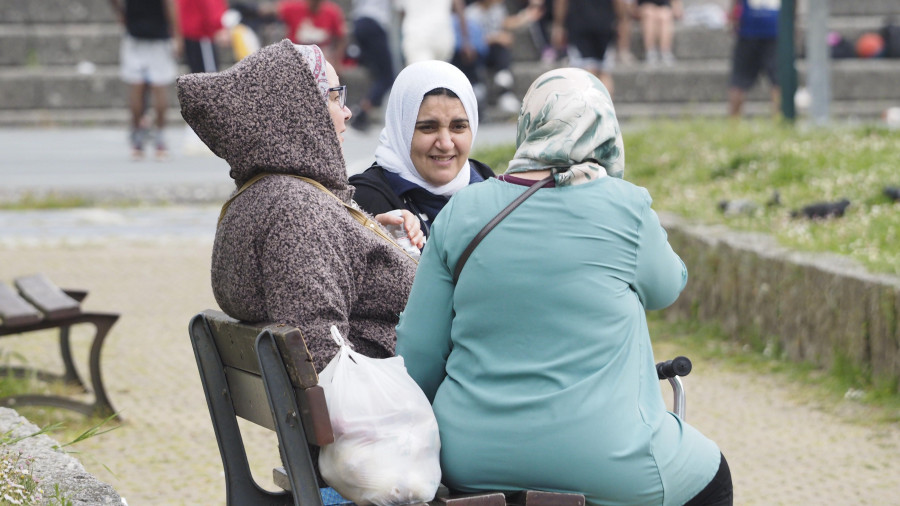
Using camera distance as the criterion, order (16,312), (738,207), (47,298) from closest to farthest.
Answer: (16,312), (47,298), (738,207)

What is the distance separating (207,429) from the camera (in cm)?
580

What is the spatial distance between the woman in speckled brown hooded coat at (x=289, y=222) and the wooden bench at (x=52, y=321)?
2626 mm

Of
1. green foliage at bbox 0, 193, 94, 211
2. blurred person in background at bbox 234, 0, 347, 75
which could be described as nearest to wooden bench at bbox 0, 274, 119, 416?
green foliage at bbox 0, 193, 94, 211

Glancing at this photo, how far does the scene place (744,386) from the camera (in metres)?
6.31

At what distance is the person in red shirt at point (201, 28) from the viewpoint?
46.3 feet

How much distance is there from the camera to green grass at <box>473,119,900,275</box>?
6891mm

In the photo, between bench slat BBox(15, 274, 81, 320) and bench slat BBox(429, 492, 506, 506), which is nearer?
bench slat BBox(429, 492, 506, 506)

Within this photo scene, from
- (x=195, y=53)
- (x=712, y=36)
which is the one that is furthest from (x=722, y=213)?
(x=712, y=36)

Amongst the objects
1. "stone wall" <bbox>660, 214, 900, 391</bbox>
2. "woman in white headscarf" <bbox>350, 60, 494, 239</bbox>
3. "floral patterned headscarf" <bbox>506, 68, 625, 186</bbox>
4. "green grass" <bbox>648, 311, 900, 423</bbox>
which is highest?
"floral patterned headscarf" <bbox>506, 68, 625, 186</bbox>

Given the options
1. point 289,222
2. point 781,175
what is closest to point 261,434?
point 289,222

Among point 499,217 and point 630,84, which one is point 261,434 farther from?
point 630,84

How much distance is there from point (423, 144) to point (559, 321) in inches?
48.2

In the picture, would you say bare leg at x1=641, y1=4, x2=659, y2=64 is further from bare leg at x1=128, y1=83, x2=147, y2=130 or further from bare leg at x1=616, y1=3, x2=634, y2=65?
bare leg at x1=128, y1=83, x2=147, y2=130

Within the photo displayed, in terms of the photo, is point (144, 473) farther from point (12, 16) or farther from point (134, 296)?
point (12, 16)
